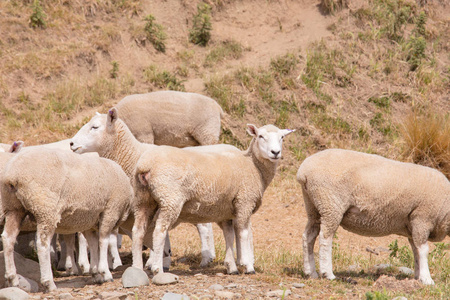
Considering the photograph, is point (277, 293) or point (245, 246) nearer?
point (277, 293)

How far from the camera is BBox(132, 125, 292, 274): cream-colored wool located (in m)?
6.69

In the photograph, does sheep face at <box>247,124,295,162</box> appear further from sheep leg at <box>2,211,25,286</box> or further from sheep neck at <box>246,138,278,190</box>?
sheep leg at <box>2,211,25,286</box>

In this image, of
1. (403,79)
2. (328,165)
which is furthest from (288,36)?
(328,165)

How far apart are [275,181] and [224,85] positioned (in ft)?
9.60

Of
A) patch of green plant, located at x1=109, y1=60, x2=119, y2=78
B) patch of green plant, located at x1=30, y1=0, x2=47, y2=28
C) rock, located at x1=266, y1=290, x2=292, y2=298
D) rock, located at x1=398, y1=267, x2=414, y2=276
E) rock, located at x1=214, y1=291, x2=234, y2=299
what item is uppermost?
patch of green plant, located at x1=30, y1=0, x2=47, y2=28

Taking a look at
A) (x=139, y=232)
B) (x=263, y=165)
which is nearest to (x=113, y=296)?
(x=139, y=232)

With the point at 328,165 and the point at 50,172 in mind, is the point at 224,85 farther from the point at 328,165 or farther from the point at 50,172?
the point at 50,172

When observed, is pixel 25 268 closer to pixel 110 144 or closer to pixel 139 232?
pixel 139 232

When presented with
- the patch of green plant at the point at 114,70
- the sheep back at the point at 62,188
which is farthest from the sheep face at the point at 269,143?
the patch of green plant at the point at 114,70

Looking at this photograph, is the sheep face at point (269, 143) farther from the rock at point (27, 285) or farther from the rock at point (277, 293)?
the rock at point (27, 285)

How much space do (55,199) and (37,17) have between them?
35.9 ft

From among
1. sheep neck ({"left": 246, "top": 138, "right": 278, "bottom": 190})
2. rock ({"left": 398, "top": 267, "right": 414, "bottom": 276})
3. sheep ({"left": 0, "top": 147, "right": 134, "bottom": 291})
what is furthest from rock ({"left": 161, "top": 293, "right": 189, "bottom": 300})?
rock ({"left": 398, "top": 267, "right": 414, "bottom": 276})

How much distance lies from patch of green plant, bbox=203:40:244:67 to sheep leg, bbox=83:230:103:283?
9.62 meters

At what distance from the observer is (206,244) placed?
8.36m
